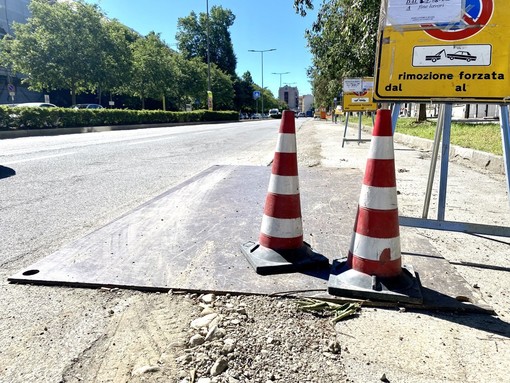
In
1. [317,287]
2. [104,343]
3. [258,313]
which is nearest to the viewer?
[104,343]

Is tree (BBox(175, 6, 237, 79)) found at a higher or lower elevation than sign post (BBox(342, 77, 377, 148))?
higher

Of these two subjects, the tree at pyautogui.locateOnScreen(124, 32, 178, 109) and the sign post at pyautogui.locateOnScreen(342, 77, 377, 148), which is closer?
the sign post at pyautogui.locateOnScreen(342, 77, 377, 148)

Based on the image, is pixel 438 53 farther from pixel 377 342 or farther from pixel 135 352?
pixel 135 352

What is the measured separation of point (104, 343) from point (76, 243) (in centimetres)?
151

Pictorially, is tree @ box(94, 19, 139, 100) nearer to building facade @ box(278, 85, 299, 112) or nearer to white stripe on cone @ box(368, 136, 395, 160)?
white stripe on cone @ box(368, 136, 395, 160)

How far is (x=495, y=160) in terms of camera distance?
21.3 feet

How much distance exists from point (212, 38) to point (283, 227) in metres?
75.2

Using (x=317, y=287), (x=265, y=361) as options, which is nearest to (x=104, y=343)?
(x=265, y=361)

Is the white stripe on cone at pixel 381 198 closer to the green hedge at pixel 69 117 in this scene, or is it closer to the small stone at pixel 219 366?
the small stone at pixel 219 366

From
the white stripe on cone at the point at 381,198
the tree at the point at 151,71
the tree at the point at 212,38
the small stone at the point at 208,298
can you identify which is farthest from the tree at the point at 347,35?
the tree at the point at 212,38

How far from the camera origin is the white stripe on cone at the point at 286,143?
278 cm

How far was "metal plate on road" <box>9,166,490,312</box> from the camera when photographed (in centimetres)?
238

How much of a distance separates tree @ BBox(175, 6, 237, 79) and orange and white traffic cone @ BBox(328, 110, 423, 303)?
6820 centimetres

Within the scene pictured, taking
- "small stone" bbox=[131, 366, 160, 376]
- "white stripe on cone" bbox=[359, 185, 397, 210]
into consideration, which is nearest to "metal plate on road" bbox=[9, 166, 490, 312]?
"white stripe on cone" bbox=[359, 185, 397, 210]
